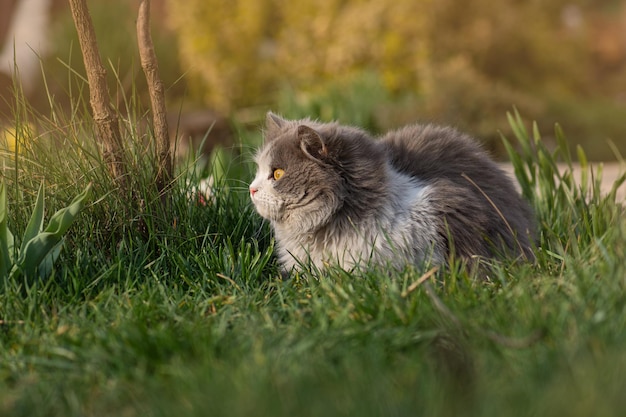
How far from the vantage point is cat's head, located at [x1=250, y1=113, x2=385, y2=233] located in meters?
2.81

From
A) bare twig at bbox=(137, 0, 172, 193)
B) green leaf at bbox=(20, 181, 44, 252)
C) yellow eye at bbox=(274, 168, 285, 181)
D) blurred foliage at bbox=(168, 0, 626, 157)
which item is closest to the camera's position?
green leaf at bbox=(20, 181, 44, 252)

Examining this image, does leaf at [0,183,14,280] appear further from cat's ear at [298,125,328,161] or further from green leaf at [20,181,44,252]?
cat's ear at [298,125,328,161]

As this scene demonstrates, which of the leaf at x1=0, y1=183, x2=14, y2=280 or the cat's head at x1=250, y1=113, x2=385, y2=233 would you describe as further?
the cat's head at x1=250, y1=113, x2=385, y2=233

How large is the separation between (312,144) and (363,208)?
0.32 meters

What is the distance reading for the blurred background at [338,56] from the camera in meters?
9.66

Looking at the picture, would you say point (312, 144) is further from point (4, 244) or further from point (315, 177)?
point (4, 244)

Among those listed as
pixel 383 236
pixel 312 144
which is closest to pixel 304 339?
pixel 383 236

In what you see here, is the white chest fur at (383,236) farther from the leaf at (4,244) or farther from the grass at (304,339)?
the leaf at (4,244)

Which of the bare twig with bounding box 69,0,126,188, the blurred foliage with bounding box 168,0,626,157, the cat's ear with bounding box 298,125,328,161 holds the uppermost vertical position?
the bare twig with bounding box 69,0,126,188

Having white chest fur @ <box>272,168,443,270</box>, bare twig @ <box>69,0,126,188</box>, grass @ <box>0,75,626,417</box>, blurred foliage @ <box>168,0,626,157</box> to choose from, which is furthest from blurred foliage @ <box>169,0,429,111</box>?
grass @ <box>0,75,626,417</box>

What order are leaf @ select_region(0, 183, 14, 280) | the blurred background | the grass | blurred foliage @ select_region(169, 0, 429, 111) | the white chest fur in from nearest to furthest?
the grass → leaf @ select_region(0, 183, 14, 280) → the white chest fur → the blurred background → blurred foliage @ select_region(169, 0, 429, 111)

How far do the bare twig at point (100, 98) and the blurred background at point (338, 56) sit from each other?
5565 millimetres

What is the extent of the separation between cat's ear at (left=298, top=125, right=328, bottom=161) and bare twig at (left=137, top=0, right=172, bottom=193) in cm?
64

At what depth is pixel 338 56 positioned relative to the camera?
10.6 metres
